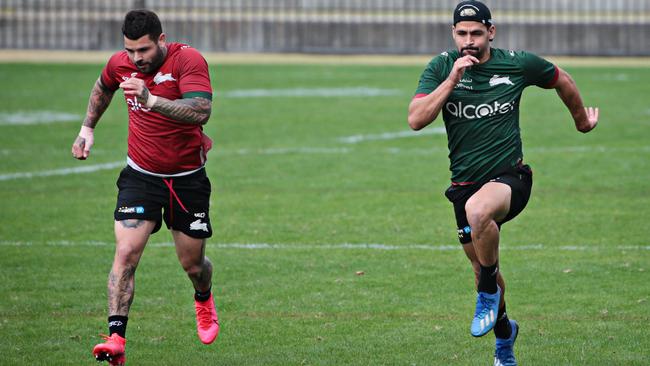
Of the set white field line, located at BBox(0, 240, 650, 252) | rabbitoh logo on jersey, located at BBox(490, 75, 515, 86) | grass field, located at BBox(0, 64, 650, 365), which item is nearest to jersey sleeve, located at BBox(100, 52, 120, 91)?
grass field, located at BBox(0, 64, 650, 365)

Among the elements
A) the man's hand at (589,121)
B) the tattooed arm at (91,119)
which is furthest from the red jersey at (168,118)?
the man's hand at (589,121)

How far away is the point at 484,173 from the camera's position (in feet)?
25.6

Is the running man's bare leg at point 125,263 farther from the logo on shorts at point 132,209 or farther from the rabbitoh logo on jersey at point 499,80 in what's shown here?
the rabbitoh logo on jersey at point 499,80

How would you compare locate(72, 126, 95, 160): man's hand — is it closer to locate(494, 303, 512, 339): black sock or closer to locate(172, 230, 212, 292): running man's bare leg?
locate(172, 230, 212, 292): running man's bare leg

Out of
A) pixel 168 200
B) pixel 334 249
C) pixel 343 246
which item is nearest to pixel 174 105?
pixel 168 200

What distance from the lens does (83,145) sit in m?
8.38

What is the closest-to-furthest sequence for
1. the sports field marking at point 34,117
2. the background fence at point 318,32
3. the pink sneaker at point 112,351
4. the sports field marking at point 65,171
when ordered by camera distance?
the pink sneaker at point 112,351 → the sports field marking at point 65,171 → the sports field marking at point 34,117 → the background fence at point 318,32

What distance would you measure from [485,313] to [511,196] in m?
0.72

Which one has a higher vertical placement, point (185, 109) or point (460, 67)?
point (460, 67)

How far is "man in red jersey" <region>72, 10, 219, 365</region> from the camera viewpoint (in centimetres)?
775

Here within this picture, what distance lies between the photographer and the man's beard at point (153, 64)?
7861 mm

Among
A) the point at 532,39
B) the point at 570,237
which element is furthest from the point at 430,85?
the point at 532,39

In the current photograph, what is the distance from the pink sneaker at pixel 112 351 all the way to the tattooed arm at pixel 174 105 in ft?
4.54

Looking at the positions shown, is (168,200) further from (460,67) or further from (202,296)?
(460,67)
